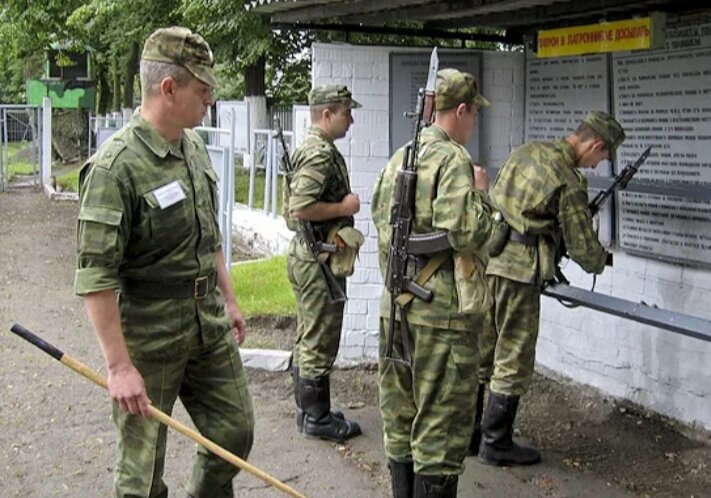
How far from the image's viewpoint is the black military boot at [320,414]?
5633 millimetres

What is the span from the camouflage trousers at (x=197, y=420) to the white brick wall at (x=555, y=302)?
2.97 meters

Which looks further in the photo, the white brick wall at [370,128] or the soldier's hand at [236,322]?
the white brick wall at [370,128]

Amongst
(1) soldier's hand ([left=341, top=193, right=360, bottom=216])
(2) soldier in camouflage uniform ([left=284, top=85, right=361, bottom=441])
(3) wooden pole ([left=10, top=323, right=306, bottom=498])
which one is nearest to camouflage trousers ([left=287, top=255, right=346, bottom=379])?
(2) soldier in camouflage uniform ([left=284, top=85, right=361, bottom=441])

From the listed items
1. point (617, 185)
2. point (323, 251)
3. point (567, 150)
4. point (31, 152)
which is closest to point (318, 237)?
point (323, 251)

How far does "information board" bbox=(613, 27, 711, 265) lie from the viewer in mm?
5371

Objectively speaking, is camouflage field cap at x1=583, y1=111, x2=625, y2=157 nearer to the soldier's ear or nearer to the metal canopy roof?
the metal canopy roof

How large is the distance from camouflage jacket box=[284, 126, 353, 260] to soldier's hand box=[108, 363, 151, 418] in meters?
2.14

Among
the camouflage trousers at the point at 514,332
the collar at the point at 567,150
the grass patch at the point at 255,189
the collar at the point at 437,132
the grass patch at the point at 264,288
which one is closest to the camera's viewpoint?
the collar at the point at 437,132

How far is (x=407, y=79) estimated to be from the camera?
6.53 metres

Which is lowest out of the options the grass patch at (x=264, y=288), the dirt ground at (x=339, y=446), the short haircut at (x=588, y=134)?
the dirt ground at (x=339, y=446)

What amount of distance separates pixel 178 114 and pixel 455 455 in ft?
5.98

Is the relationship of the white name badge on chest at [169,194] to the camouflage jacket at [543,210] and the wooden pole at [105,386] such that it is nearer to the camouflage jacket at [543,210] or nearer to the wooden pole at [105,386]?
the wooden pole at [105,386]

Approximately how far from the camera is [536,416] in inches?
242

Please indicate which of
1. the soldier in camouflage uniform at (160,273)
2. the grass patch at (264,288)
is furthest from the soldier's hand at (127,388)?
the grass patch at (264,288)
